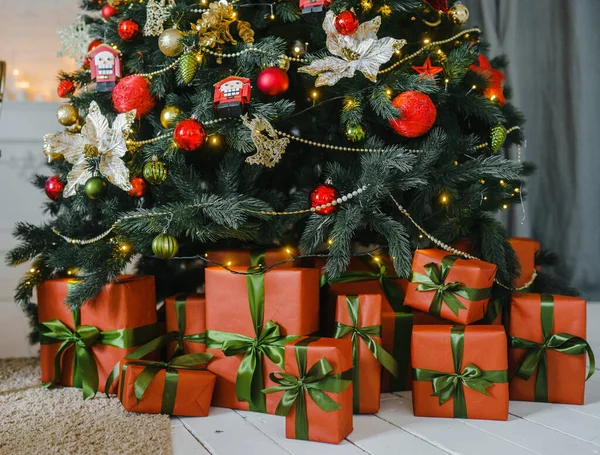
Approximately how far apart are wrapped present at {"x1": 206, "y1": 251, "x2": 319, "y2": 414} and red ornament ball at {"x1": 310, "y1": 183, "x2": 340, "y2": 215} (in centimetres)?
12

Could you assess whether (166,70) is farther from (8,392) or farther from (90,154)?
(8,392)

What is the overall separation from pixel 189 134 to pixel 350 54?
0.35 meters

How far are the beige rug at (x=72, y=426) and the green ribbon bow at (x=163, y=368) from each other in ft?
0.12

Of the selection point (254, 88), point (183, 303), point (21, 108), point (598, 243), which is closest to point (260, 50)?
point (254, 88)

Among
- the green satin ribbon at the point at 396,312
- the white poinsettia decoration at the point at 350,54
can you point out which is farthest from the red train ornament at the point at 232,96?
the green satin ribbon at the point at 396,312

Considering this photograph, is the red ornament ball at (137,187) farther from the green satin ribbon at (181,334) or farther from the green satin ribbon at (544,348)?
the green satin ribbon at (544,348)

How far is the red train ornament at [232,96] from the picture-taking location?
114 centimetres

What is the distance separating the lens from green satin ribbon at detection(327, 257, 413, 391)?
4.00 ft

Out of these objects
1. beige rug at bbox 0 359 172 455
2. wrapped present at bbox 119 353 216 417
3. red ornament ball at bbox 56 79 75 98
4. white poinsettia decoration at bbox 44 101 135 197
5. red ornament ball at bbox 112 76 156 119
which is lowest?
beige rug at bbox 0 359 172 455

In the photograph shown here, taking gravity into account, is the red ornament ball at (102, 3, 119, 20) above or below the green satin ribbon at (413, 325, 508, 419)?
above

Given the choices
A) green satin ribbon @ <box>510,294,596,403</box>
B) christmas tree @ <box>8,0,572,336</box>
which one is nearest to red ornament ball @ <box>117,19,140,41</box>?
christmas tree @ <box>8,0,572,336</box>

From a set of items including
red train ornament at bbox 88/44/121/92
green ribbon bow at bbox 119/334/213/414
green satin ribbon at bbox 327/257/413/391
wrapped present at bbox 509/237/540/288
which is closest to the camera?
green ribbon bow at bbox 119/334/213/414

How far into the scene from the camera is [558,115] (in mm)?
2230

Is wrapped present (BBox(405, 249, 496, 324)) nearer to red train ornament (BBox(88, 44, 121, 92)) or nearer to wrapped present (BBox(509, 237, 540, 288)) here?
wrapped present (BBox(509, 237, 540, 288))
